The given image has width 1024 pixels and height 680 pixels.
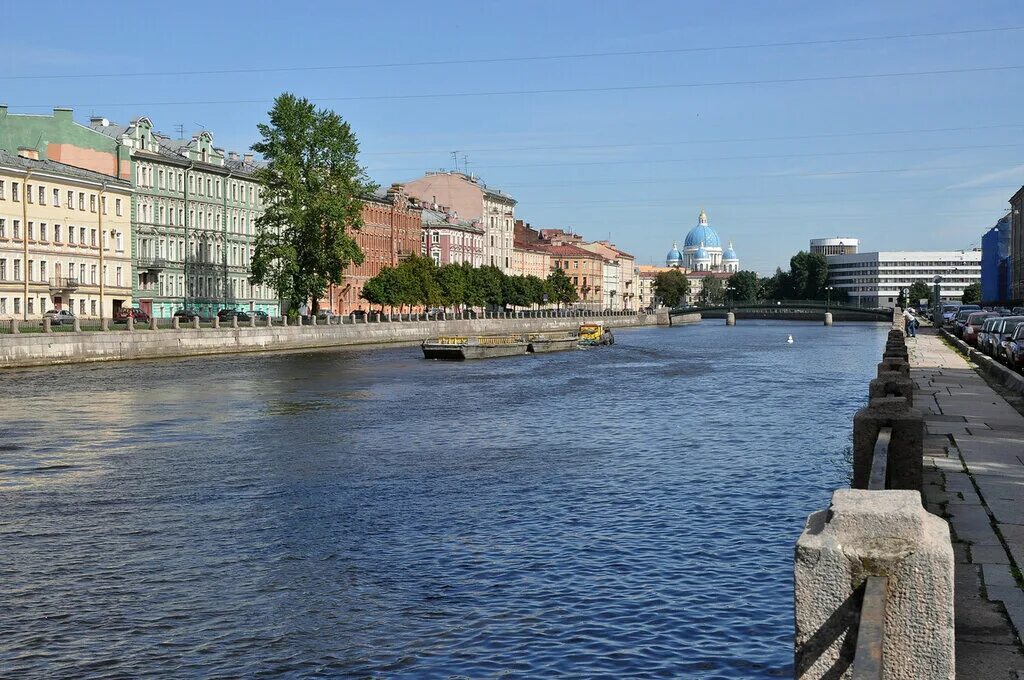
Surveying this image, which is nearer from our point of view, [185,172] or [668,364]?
[668,364]

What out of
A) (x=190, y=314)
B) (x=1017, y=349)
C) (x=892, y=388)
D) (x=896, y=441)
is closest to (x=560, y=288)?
(x=190, y=314)

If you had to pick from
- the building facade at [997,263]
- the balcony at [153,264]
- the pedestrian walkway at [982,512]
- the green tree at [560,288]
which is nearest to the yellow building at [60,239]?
the balcony at [153,264]

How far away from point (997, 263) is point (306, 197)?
105m

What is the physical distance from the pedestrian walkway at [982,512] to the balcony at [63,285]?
205 feet

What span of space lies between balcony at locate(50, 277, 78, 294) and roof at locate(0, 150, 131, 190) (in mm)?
6510

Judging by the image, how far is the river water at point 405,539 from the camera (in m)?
12.0

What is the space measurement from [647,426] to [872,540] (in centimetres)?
2881

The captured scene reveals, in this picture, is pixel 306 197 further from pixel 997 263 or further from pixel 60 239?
pixel 997 263

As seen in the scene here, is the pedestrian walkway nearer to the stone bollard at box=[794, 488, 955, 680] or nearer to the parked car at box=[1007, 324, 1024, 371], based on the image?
the stone bollard at box=[794, 488, 955, 680]

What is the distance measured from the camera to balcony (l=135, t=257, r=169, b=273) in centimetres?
9219

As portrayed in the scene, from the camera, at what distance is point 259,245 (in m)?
83.8

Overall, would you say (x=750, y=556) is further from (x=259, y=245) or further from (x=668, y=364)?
(x=259, y=245)

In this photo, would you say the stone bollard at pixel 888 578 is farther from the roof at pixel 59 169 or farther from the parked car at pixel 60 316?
the roof at pixel 59 169

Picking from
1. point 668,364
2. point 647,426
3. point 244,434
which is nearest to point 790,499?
point 647,426
